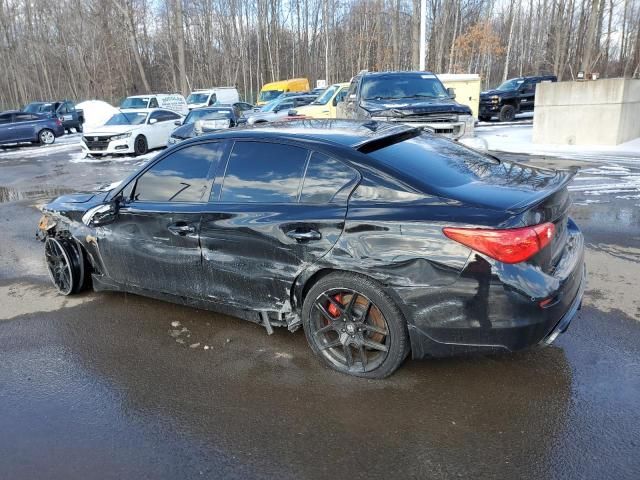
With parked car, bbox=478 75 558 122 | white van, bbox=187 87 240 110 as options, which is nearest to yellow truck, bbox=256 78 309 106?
white van, bbox=187 87 240 110

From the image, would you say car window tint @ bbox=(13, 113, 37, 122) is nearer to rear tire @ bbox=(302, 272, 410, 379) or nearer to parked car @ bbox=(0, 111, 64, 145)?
parked car @ bbox=(0, 111, 64, 145)

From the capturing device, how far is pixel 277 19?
190 feet

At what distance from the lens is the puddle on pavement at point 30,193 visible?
36.3 ft

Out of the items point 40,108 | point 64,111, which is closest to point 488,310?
point 64,111

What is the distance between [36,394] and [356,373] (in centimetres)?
214

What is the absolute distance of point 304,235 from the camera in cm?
336

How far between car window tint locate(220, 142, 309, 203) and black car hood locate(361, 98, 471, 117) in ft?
22.7

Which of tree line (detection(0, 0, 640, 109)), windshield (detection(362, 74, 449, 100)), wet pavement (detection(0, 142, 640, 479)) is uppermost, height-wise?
tree line (detection(0, 0, 640, 109))

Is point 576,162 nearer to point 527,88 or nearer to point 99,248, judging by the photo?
point 99,248

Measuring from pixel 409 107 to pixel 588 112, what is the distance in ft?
21.8

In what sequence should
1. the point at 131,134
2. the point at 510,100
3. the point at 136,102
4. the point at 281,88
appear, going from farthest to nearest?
1. the point at 281,88
2. the point at 136,102
3. the point at 510,100
4. the point at 131,134

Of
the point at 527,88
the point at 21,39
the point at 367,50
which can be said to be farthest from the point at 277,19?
the point at 527,88

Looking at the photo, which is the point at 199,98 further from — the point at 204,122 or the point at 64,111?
the point at 204,122

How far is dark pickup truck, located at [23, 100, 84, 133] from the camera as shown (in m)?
27.8
